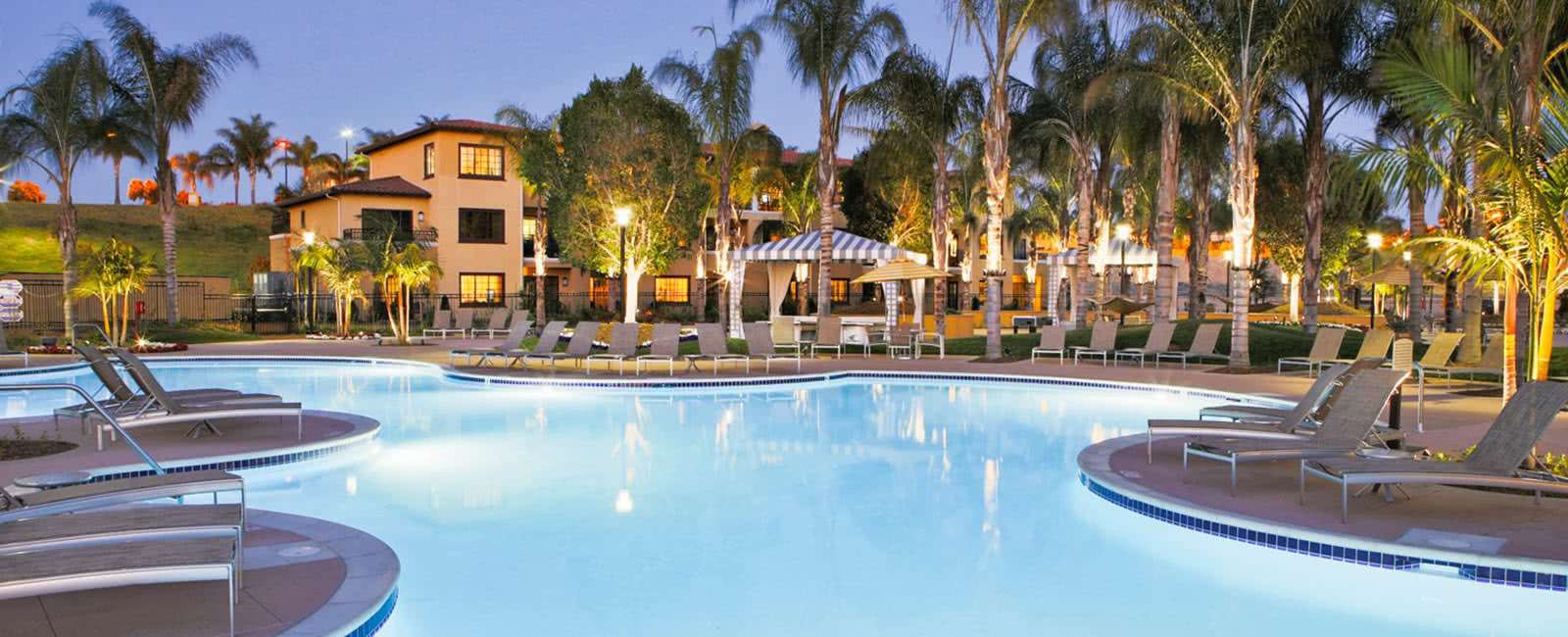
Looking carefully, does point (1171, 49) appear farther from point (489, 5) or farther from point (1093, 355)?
point (489, 5)

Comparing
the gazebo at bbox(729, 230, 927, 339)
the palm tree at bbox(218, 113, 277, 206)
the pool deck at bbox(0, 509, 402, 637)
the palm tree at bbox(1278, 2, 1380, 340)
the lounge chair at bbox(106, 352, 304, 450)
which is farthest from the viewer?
the palm tree at bbox(218, 113, 277, 206)

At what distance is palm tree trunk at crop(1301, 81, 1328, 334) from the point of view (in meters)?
20.1

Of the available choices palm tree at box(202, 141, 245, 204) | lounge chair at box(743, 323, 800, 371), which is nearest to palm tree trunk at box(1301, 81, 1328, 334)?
lounge chair at box(743, 323, 800, 371)

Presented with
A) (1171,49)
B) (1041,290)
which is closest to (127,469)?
(1171,49)

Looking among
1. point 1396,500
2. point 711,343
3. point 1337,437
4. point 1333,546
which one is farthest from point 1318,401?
point 711,343

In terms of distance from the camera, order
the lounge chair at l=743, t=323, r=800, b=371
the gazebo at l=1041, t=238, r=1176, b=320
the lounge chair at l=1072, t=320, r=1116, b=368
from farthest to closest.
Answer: the gazebo at l=1041, t=238, r=1176, b=320 → the lounge chair at l=1072, t=320, r=1116, b=368 → the lounge chair at l=743, t=323, r=800, b=371

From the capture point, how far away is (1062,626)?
17.3 ft

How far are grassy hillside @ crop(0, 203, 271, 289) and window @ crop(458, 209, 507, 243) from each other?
16.2m

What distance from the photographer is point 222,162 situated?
220 feet

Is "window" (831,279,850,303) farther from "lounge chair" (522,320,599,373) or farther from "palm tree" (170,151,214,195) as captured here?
"palm tree" (170,151,214,195)

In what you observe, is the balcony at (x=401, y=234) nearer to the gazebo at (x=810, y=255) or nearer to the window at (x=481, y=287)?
the window at (x=481, y=287)

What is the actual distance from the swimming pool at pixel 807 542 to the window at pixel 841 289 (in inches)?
1410

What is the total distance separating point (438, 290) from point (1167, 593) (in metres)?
33.7

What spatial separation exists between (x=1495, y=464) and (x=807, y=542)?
4024 millimetres
